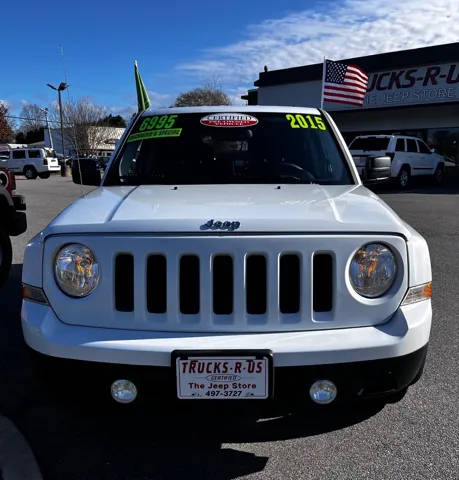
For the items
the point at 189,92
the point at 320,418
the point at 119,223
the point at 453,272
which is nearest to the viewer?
the point at 119,223

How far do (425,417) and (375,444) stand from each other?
1.37 ft

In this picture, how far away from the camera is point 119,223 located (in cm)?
215

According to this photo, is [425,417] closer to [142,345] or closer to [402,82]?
[142,345]

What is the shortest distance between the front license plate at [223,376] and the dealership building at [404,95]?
18959mm

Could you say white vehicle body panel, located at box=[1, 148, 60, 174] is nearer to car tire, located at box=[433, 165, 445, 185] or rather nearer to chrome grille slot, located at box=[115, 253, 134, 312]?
car tire, located at box=[433, 165, 445, 185]

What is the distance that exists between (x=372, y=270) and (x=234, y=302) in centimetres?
63

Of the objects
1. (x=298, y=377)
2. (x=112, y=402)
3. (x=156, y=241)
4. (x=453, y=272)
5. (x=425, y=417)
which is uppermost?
(x=156, y=241)

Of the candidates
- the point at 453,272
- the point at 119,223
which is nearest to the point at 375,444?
the point at 119,223

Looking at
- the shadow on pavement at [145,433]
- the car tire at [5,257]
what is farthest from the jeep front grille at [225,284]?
the car tire at [5,257]

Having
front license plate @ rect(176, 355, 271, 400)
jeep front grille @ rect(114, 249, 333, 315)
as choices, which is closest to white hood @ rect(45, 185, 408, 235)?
jeep front grille @ rect(114, 249, 333, 315)

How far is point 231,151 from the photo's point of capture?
11.8 feet

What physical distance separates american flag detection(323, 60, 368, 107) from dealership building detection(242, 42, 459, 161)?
18.5 feet

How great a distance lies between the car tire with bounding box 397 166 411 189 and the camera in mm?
17000

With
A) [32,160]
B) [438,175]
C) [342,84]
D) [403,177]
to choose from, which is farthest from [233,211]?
[32,160]
